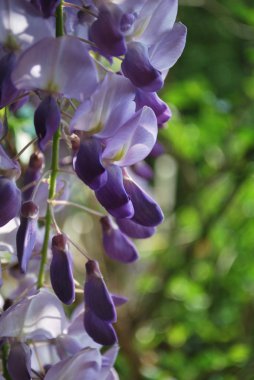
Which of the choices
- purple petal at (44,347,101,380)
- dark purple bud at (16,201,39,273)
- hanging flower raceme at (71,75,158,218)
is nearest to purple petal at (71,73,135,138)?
hanging flower raceme at (71,75,158,218)

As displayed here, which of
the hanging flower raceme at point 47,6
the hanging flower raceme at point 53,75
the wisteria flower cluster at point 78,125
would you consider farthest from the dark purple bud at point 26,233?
the hanging flower raceme at point 47,6

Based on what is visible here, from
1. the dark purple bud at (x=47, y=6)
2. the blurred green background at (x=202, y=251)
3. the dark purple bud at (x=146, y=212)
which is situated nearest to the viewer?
the dark purple bud at (x=47, y=6)

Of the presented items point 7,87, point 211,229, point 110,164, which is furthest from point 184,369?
A: point 7,87

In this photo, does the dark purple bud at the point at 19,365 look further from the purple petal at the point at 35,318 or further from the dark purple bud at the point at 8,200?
the dark purple bud at the point at 8,200

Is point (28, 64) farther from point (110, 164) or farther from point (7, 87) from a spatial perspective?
point (110, 164)

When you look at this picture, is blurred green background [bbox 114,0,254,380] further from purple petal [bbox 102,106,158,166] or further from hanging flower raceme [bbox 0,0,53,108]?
hanging flower raceme [bbox 0,0,53,108]

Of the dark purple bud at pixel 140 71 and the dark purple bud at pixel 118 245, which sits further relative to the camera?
the dark purple bud at pixel 118 245

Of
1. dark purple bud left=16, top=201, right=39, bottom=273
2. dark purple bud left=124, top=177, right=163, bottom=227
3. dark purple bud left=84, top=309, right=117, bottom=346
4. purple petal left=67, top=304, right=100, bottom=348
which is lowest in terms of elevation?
purple petal left=67, top=304, right=100, bottom=348
